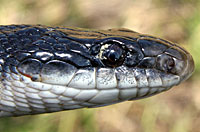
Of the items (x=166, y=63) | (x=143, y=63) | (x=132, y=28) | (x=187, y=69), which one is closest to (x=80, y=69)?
(x=143, y=63)

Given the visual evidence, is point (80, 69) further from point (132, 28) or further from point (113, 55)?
point (132, 28)

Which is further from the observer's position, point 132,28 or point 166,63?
point 132,28

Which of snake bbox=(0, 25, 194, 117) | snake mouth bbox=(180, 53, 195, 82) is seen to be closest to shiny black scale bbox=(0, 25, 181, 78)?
snake bbox=(0, 25, 194, 117)

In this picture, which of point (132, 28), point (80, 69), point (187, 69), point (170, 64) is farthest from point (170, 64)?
point (132, 28)

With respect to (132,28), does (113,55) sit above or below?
below

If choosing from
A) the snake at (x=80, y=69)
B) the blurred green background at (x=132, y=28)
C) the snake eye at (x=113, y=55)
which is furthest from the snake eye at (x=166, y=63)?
the blurred green background at (x=132, y=28)

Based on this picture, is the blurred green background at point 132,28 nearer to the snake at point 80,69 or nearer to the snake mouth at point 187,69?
the snake at point 80,69

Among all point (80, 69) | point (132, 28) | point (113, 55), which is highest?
point (132, 28)
